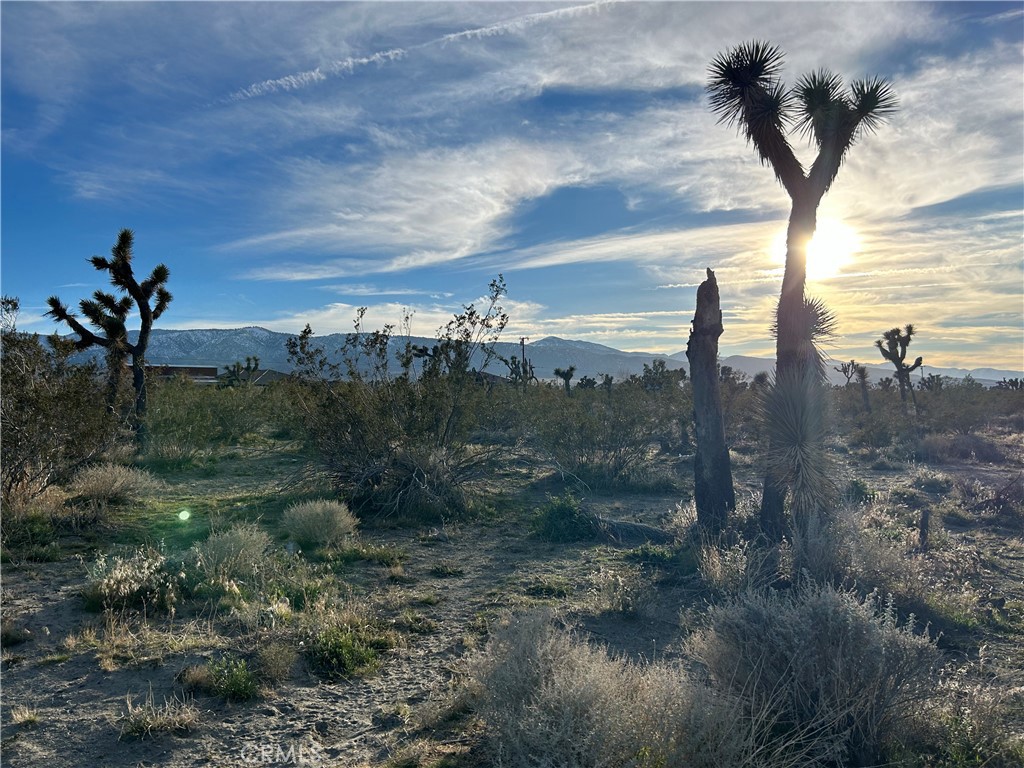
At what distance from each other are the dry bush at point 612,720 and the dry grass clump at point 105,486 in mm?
8222

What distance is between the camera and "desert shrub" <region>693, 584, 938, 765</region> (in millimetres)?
3980

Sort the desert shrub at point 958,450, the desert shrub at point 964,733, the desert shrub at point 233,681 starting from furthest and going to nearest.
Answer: the desert shrub at point 958,450 → the desert shrub at point 233,681 → the desert shrub at point 964,733

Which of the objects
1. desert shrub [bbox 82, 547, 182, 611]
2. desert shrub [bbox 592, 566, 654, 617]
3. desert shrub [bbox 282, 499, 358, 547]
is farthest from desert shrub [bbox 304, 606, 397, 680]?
desert shrub [bbox 282, 499, 358, 547]

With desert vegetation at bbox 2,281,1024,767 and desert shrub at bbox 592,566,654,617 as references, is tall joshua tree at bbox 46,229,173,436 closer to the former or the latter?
desert vegetation at bbox 2,281,1024,767

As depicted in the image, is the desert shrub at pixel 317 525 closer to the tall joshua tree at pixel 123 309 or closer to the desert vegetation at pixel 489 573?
the desert vegetation at pixel 489 573

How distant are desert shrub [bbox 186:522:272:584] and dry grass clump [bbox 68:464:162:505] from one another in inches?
124

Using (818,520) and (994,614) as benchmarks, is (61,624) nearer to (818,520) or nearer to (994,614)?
A: (818,520)

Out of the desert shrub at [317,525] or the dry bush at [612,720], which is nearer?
the dry bush at [612,720]

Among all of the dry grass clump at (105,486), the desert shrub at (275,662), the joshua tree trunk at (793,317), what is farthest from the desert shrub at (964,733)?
the dry grass clump at (105,486)

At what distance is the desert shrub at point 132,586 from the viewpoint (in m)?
6.31

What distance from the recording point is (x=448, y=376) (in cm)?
1286

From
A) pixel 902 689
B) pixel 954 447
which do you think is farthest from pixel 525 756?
pixel 954 447

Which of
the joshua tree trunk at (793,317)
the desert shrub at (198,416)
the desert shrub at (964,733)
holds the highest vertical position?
the joshua tree trunk at (793,317)

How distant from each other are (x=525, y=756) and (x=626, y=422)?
12676mm
